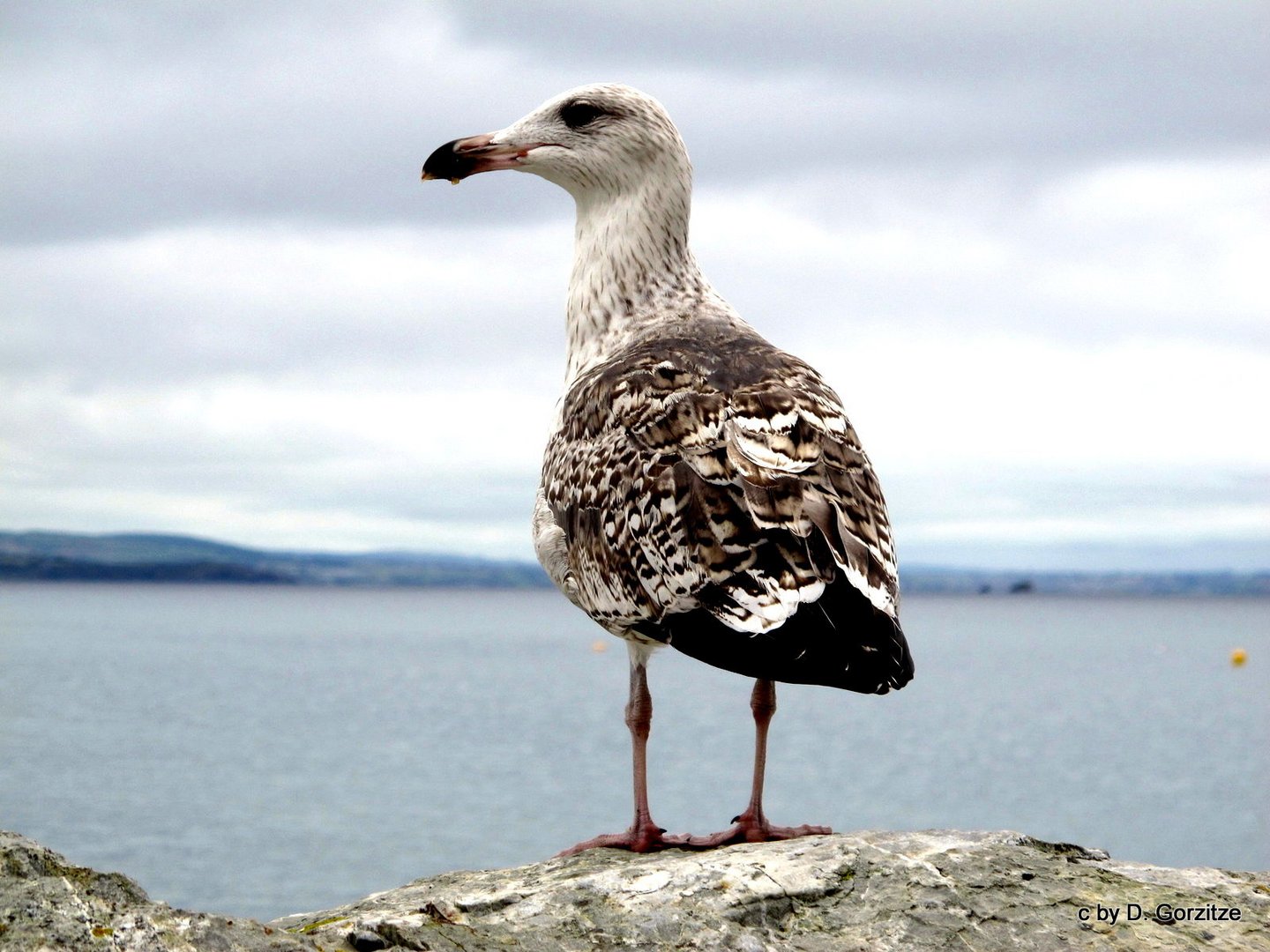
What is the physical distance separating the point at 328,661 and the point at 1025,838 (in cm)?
14881

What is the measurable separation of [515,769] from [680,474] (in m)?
60.4

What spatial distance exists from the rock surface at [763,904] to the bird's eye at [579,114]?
4382 millimetres

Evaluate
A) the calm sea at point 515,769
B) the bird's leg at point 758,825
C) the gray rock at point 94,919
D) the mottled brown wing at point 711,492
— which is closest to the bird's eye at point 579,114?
the mottled brown wing at point 711,492

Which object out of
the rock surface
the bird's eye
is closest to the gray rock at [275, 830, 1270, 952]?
the rock surface

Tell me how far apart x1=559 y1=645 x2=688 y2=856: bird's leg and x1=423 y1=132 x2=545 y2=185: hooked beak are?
3303mm

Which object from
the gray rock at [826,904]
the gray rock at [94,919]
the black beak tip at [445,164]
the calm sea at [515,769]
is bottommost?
the calm sea at [515,769]

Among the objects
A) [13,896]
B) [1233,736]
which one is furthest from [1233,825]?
[13,896]

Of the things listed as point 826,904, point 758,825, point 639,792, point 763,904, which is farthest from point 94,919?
point 758,825

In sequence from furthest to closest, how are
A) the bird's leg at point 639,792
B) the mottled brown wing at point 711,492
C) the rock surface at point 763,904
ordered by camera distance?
the bird's leg at point 639,792
the mottled brown wing at point 711,492
the rock surface at point 763,904

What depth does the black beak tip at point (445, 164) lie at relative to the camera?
901cm

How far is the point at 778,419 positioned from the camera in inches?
270

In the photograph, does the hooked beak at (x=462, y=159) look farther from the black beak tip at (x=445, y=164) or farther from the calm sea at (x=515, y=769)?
the calm sea at (x=515, y=769)

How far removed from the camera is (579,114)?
866 cm

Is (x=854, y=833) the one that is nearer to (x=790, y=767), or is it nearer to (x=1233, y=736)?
(x=790, y=767)
